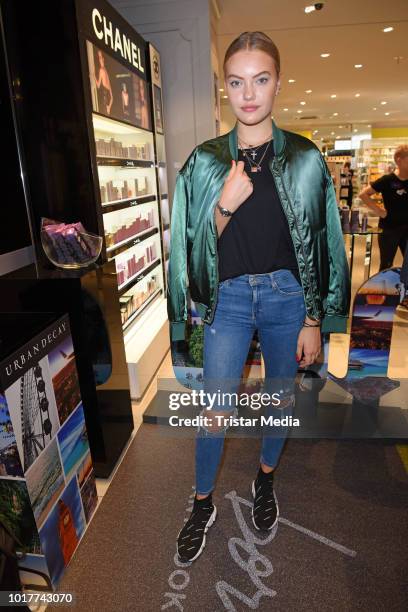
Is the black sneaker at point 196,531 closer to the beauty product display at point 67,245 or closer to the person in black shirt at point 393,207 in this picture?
the beauty product display at point 67,245

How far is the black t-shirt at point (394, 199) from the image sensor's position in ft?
15.8

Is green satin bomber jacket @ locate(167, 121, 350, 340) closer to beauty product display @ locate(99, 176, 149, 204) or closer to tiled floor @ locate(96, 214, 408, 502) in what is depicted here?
tiled floor @ locate(96, 214, 408, 502)

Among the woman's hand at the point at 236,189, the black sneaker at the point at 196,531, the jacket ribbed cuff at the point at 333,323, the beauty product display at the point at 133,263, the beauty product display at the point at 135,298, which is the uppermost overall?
the woman's hand at the point at 236,189

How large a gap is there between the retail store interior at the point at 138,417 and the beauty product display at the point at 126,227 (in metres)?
0.02

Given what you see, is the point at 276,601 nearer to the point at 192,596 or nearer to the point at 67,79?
the point at 192,596

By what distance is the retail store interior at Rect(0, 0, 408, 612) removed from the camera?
1.65m

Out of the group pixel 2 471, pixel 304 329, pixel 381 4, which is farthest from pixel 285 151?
pixel 381 4

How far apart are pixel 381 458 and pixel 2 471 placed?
1.90 metres

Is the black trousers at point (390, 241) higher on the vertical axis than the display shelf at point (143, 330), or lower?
higher

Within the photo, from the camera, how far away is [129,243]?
11.5 ft

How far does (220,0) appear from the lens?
196 inches

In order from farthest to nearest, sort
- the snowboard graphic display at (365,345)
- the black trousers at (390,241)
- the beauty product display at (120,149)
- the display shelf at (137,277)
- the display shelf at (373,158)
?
the display shelf at (373,158) < the black trousers at (390,241) < the display shelf at (137,277) < the beauty product display at (120,149) < the snowboard graphic display at (365,345)

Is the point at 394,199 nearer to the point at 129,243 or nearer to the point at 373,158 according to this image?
the point at 129,243

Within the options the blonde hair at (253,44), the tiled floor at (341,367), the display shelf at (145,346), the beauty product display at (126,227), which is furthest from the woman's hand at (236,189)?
the beauty product display at (126,227)
